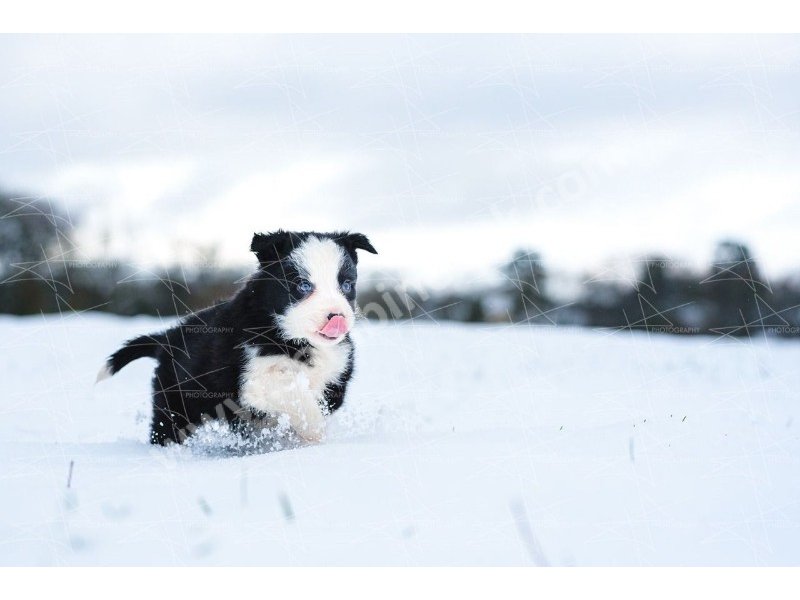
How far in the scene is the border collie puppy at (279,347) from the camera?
4.25 metres

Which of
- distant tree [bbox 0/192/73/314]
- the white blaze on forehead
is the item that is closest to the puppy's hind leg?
the white blaze on forehead

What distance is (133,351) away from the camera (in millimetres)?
5090

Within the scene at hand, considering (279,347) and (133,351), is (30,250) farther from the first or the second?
(279,347)

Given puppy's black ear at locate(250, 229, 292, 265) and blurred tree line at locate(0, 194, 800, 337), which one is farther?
blurred tree line at locate(0, 194, 800, 337)

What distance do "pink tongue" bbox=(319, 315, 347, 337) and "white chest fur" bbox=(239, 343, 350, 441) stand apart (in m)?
0.42

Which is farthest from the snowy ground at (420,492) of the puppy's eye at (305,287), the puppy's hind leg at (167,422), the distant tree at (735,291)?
the distant tree at (735,291)

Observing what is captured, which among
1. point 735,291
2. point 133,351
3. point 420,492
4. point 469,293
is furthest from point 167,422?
point 735,291

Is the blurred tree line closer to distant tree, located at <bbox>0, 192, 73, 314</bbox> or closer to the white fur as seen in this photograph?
distant tree, located at <bbox>0, 192, 73, 314</bbox>

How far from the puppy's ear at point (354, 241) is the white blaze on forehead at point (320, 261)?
0.45 feet

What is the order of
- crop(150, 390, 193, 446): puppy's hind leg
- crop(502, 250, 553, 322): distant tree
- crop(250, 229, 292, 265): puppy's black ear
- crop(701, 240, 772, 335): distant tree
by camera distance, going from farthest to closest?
crop(502, 250, 553, 322): distant tree < crop(701, 240, 772, 335): distant tree < crop(150, 390, 193, 446): puppy's hind leg < crop(250, 229, 292, 265): puppy's black ear

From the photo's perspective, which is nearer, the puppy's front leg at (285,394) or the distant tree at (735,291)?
the puppy's front leg at (285,394)

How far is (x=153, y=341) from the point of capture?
5145mm

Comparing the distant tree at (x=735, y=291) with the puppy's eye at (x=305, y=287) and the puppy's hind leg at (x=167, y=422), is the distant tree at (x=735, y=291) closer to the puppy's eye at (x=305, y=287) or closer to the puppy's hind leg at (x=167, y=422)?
the puppy's eye at (x=305, y=287)

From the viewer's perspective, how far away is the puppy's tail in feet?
16.1
